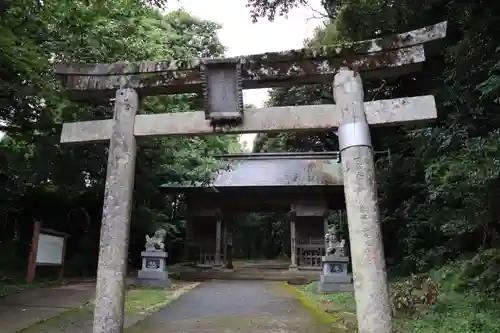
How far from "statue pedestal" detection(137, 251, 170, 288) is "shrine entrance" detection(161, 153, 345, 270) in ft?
15.4

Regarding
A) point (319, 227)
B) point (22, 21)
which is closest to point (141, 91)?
point (22, 21)

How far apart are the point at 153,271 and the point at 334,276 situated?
5283mm

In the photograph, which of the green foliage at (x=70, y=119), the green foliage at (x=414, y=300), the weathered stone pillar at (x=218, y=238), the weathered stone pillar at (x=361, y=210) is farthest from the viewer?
the weathered stone pillar at (x=218, y=238)

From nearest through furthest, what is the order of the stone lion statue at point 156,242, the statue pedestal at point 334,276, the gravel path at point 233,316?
the gravel path at point 233,316, the statue pedestal at point 334,276, the stone lion statue at point 156,242

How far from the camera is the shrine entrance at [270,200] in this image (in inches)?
693

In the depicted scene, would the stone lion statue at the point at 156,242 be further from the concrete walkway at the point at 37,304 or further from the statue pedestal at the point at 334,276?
the statue pedestal at the point at 334,276

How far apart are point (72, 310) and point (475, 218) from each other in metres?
6.83

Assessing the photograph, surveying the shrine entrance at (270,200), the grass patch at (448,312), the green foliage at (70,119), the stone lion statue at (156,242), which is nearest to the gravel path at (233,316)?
the grass patch at (448,312)

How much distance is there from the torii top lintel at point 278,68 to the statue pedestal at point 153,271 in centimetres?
763

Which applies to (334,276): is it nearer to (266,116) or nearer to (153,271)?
(153,271)

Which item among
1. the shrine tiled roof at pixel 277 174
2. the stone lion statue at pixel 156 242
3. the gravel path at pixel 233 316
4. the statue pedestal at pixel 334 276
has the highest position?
the shrine tiled roof at pixel 277 174

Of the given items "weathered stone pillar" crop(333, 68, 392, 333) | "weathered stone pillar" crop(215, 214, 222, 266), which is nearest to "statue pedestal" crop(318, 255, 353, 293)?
"weathered stone pillar" crop(333, 68, 392, 333)

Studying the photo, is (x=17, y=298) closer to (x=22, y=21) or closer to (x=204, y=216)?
(x=22, y=21)

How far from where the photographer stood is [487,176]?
4914 mm
